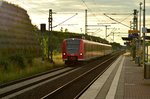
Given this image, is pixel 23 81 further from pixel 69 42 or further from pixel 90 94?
pixel 69 42

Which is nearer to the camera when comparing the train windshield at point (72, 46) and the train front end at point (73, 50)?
the train front end at point (73, 50)

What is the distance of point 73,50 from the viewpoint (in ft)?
152

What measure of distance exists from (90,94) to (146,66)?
747 centimetres

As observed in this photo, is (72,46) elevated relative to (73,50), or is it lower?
elevated

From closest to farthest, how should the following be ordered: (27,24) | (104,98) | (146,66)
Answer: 1. (104,98)
2. (146,66)
3. (27,24)

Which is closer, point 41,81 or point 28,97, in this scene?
point 28,97

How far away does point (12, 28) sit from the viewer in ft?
145

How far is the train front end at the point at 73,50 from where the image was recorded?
46109 mm

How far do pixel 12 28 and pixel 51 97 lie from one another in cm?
2691

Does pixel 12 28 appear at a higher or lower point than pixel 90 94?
higher

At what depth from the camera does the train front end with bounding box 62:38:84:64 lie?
46109mm

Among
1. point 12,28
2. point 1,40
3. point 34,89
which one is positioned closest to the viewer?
point 34,89

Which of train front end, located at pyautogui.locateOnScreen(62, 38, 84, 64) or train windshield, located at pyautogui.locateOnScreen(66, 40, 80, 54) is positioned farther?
train windshield, located at pyautogui.locateOnScreen(66, 40, 80, 54)

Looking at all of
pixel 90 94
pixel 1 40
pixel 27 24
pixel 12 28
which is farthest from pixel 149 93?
pixel 27 24
